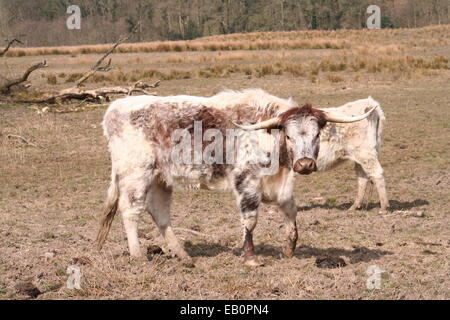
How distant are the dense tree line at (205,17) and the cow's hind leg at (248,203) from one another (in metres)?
85.6

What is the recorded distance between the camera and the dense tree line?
9653cm

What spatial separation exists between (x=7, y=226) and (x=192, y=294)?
3.97 meters

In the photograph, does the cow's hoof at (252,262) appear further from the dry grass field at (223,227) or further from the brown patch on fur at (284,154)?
the brown patch on fur at (284,154)

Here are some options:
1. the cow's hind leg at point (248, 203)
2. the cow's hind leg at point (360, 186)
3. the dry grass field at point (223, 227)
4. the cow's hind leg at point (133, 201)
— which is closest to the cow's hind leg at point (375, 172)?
the cow's hind leg at point (360, 186)

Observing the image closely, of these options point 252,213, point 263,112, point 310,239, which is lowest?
point 310,239

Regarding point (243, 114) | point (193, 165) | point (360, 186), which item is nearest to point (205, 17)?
point (360, 186)

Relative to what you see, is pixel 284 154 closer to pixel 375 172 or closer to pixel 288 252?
pixel 288 252

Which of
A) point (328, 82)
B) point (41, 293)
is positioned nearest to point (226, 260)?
point (41, 293)

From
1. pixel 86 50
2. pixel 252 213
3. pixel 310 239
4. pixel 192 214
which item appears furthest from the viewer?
pixel 86 50

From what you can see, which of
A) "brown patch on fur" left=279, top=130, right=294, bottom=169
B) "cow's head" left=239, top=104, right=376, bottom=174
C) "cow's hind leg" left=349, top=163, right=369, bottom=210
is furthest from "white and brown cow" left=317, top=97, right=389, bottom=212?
"cow's head" left=239, top=104, right=376, bottom=174

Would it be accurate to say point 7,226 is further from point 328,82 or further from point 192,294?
point 328,82

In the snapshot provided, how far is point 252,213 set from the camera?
754 cm

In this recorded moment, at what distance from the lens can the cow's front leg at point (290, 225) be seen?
7.77m

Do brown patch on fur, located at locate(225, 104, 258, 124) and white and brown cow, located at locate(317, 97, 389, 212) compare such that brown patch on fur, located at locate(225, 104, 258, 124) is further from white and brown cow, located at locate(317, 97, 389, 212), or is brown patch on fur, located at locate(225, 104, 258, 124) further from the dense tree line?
the dense tree line
